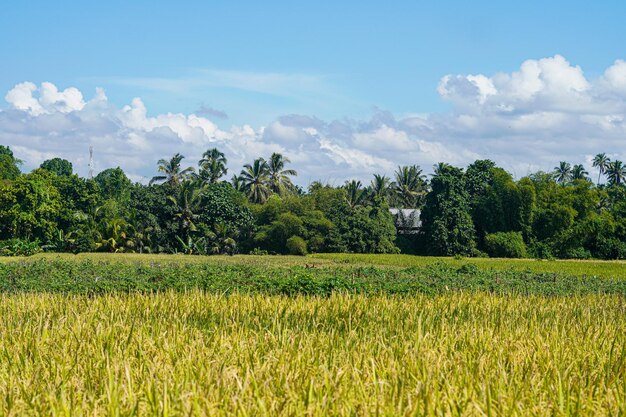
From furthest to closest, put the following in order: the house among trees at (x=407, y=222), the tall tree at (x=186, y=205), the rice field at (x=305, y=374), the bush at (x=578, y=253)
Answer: the house among trees at (x=407, y=222)
the tall tree at (x=186, y=205)
the bush at (x=578, y=253)
the rice field at (x=305, y=374)

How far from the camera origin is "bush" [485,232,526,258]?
4684cm

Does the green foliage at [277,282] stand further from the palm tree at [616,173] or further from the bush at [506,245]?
the palm tree at [616,173]

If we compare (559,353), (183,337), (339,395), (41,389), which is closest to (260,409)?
(339,395)

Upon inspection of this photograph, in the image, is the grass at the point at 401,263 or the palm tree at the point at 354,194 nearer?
the grass at the point at 401,263

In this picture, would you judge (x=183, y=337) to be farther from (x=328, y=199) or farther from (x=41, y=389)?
(x=328, y=199)

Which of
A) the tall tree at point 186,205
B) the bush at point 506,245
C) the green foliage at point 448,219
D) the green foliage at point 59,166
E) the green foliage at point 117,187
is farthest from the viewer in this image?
the green foliage at point 59,166

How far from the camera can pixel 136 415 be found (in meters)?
4.50

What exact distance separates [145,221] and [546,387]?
144 feet

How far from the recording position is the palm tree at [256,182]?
60781mm

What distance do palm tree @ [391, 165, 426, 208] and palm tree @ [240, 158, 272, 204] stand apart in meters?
13.9

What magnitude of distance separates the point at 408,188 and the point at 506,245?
76.3 ft

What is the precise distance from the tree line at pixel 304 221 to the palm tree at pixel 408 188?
15.6 meters

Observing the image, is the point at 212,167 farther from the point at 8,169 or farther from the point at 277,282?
the point at 277,282

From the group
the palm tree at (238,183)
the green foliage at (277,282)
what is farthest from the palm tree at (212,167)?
the green foliage at (277,282)
